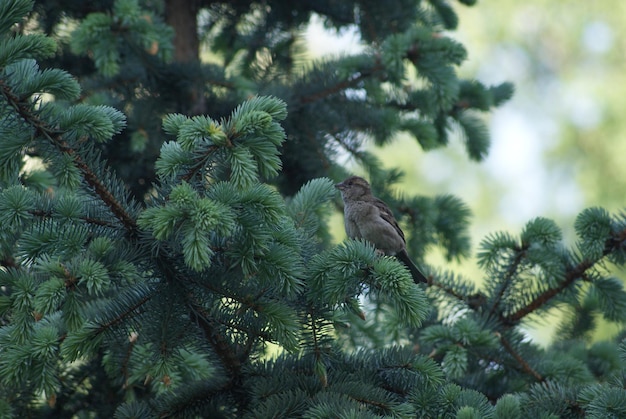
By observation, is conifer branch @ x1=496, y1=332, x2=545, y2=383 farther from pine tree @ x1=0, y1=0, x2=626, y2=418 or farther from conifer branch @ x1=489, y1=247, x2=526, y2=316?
conifer branch @ x1=489, y1=247, x2=526, y2=316

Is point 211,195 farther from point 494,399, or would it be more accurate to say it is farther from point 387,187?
point 387,187

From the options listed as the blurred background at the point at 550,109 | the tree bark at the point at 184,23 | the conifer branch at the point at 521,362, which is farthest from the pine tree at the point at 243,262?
the blurred background at the point at 550,109

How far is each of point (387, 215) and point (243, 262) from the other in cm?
197

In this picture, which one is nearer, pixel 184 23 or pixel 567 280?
pixel 567 280

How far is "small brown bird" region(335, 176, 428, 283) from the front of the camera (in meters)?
4.12

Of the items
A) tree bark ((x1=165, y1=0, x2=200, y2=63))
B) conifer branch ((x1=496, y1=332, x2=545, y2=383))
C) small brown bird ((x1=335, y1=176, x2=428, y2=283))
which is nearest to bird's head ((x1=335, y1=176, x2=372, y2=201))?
small brown bird ((x1=335, y1=176, x2=428, y2=283))

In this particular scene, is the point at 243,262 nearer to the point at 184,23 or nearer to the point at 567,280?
the point at 567,280

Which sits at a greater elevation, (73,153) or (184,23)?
(184,23)

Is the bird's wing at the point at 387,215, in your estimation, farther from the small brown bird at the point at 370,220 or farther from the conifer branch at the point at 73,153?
the conifer branch at the point at 73,153

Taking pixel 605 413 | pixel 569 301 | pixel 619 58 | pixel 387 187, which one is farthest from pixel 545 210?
pixel 605 413

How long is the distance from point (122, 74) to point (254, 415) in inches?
96.8

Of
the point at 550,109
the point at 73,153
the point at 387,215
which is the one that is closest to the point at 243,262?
the point at 73,153

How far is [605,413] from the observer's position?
2.39 meters

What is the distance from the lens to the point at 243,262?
7.75ft
